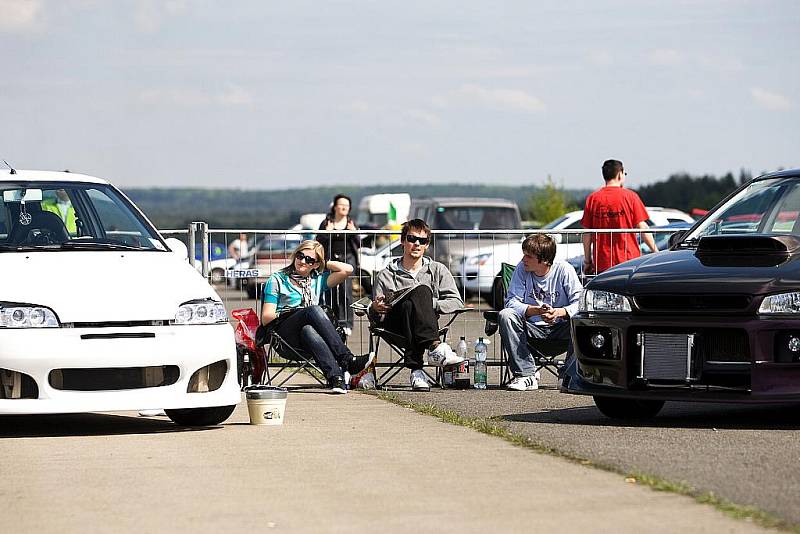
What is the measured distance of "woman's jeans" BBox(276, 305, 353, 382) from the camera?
11992 mm

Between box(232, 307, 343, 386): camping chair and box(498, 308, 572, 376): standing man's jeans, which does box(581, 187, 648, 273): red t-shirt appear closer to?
box(498, 308, 572, 376): standing man's jeans

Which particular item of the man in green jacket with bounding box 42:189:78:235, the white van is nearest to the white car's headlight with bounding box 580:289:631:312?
the man in green jacket with bounding box 42:189:78:235

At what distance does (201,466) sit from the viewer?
799 cm

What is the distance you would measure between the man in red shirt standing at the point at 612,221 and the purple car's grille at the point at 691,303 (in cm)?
478

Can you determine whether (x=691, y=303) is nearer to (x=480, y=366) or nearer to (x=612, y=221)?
(x=480, y=366)

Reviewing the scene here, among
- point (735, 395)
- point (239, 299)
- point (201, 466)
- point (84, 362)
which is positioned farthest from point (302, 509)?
point (239, 299)

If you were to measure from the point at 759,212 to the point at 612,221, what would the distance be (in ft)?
14.9

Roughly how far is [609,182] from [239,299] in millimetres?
3867

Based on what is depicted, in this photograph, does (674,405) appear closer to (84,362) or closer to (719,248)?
(719,248)

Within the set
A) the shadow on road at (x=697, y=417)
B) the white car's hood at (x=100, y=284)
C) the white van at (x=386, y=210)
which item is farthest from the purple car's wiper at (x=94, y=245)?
the white van at (x=386, y=210)

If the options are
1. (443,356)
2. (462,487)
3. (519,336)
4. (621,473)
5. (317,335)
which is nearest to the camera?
(462,487)

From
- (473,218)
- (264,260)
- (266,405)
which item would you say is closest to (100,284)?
(266,405)

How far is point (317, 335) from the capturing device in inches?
473

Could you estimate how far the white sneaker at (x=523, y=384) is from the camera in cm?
1222
